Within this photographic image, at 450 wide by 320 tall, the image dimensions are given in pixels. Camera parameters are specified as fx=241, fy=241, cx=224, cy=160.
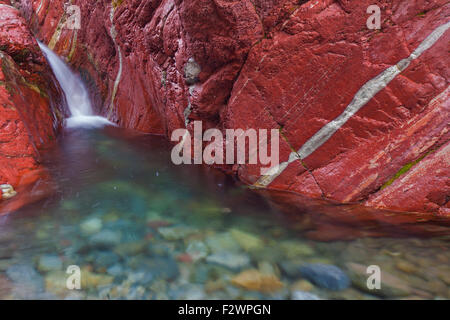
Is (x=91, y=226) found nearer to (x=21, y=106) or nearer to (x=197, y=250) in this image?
(x=197, y=250)

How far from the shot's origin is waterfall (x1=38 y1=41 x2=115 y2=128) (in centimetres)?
1005

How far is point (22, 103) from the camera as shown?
495 cm

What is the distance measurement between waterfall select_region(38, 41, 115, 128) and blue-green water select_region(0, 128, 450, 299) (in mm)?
7510

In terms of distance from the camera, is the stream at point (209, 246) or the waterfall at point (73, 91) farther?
the waterfall at point (73, 91)

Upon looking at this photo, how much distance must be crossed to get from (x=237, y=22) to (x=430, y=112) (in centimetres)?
288

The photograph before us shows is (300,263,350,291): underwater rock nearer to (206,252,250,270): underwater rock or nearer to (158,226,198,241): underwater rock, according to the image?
(206,252,250,270): underwater rock

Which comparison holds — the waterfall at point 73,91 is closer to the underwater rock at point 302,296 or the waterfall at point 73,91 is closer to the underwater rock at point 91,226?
the underwater rock at point 91,226

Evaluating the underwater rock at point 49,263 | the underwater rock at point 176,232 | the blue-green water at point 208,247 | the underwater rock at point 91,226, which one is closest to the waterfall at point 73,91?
the blue-green water at point 208,247

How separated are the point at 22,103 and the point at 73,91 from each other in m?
6.56

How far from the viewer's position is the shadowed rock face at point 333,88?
278cm

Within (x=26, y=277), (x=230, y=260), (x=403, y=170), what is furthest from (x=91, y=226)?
(x=403, y=170)

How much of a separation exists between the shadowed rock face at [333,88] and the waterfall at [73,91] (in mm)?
7007

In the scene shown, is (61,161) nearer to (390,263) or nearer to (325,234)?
(325,234)
